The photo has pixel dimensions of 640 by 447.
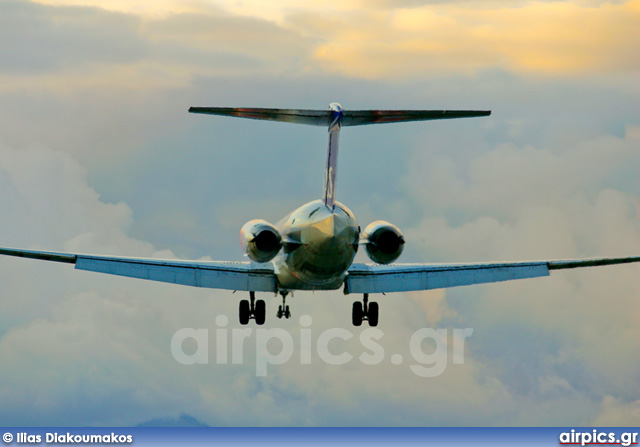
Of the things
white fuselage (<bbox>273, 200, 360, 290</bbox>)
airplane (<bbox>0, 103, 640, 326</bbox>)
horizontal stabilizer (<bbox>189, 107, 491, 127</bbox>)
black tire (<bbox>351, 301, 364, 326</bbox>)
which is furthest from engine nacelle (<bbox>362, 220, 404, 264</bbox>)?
black tire (<bbox>351, 301, 364, 326</bbox>)

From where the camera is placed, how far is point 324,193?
38.9 metres

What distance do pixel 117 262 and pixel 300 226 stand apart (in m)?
7.17

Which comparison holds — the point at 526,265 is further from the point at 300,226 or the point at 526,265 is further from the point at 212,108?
the point at 212,108

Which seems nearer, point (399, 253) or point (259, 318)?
point (399, 253)

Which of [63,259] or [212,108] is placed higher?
[212,108]

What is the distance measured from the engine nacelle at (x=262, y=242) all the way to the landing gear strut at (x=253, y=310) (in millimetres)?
5830

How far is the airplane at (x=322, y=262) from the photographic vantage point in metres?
38.2

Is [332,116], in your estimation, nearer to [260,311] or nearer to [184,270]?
[184,270]

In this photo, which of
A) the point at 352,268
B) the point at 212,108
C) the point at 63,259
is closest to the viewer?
the point at 212,108

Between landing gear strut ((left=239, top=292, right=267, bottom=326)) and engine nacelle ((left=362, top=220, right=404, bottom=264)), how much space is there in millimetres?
6763

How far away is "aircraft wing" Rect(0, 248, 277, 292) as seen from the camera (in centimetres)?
4153

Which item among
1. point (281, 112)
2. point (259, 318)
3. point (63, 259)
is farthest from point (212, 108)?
point (259, 318)

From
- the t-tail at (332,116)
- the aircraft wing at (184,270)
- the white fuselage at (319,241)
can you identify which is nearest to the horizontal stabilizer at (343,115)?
the t-tail at (332,116)

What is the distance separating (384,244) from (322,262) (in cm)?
268
